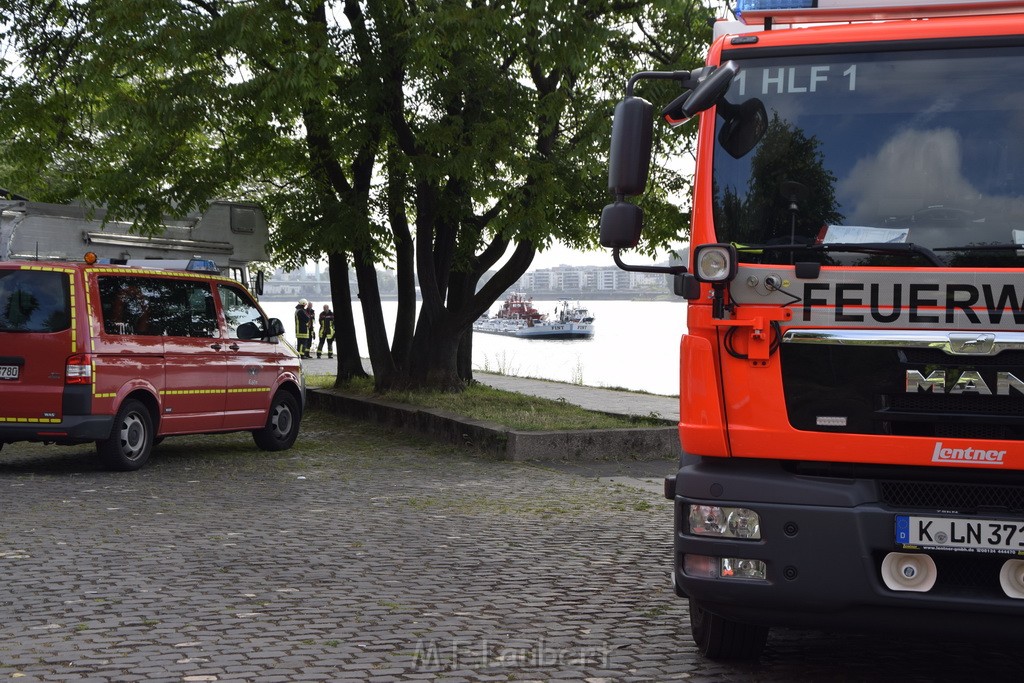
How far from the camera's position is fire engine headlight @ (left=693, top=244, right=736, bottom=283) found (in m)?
5.55

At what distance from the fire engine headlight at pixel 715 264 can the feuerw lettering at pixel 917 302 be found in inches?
12.2

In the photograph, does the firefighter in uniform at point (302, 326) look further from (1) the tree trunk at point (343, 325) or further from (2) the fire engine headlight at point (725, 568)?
(2) the fire engine headlight at point (725, 568)

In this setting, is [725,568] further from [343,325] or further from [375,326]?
[343,325]

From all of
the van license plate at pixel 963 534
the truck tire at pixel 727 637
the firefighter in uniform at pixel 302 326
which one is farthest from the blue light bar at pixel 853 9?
the firefighter in uniform at pixel 302 326

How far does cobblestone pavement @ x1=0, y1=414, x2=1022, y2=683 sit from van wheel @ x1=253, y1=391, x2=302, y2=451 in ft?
8.11

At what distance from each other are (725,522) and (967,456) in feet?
3.10

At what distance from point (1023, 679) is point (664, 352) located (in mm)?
83135

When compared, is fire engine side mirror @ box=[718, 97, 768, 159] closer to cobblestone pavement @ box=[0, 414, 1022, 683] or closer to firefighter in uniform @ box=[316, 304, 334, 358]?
cobblestone pavement @ box=[0, 414, 1022, 683]

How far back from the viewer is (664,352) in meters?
88.8

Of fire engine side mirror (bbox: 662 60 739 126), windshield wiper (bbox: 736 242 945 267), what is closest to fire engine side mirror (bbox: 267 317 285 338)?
fire engine side mirror (bbox: 662 60 739 126)

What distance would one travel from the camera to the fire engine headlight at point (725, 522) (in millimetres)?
5355

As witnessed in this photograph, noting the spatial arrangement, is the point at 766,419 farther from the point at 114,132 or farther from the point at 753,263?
the point at 114,132

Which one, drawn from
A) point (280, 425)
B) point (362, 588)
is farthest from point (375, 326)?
point (362, 588)

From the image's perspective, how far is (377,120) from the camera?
1728 centimetres
